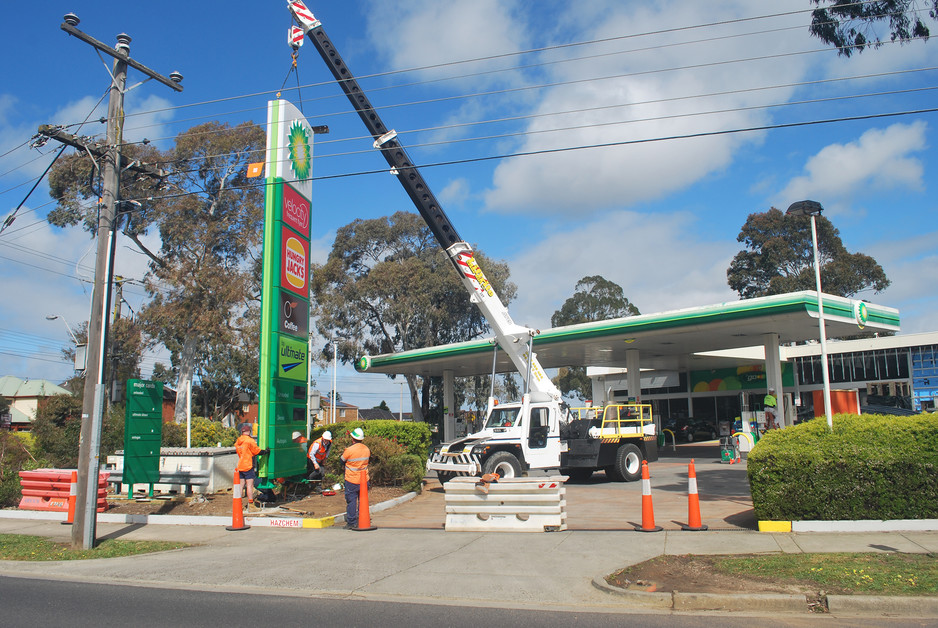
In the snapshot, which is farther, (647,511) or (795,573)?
(647,511)

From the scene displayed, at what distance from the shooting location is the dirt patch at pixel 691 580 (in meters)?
6.77

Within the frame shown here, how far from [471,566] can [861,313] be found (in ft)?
70.3

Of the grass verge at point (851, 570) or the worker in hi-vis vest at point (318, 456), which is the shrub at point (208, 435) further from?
the grass verge at point (851, 570)

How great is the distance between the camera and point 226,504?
1424cm

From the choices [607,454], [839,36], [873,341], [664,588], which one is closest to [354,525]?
[664,588]

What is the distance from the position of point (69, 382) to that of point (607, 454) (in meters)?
35.4

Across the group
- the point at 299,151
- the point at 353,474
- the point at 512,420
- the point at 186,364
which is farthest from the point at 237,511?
the point at 186,364

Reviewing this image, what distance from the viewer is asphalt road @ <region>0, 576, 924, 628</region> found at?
6234mm

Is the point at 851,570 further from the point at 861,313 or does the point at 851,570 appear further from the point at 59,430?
the point at 59,430

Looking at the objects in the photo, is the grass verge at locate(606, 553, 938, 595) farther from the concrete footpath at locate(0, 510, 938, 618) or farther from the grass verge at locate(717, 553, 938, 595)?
the concrete footpath at locate(0, 510, 938, 618)

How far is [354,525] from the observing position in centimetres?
1179

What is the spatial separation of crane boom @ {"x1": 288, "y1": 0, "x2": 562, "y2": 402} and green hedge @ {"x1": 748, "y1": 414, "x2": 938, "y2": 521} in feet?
29.3

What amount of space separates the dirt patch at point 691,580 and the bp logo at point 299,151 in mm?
11146

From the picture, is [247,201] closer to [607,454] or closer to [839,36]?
[607,454]
